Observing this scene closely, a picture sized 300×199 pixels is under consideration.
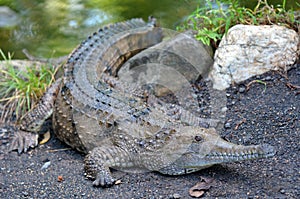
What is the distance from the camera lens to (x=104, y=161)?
4.33 meters

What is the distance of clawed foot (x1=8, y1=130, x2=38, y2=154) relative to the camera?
5.23m

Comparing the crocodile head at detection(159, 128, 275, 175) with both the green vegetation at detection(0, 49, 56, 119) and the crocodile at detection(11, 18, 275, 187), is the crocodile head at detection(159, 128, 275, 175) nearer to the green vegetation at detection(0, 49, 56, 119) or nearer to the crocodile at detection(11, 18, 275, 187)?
the crocodile at detection(11, 18, 275, 187)

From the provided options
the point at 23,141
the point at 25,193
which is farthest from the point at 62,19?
the point at 25,193

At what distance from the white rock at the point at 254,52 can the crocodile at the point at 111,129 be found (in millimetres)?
886

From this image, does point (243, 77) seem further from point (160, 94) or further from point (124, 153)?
point (124, 153)


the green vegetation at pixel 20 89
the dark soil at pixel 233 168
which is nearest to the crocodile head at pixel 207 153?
the dark soil at pixel 233 168

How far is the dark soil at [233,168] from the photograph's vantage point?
12.0ft

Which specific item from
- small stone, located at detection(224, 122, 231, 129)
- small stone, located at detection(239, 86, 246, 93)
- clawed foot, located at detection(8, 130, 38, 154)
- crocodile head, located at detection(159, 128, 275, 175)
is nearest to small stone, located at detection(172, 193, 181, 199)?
crocodile head, located at detection(159, 128, 275, 175)

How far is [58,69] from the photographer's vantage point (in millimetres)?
6465

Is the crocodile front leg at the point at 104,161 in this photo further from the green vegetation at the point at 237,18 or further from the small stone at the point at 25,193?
the green vegetation at the point at 237,18

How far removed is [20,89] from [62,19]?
3272 mm

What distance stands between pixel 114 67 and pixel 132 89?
76cm

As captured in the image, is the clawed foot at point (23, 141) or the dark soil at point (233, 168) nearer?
the dark soil at point (233, 168)

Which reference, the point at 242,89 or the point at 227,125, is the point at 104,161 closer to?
the point at 227,125
